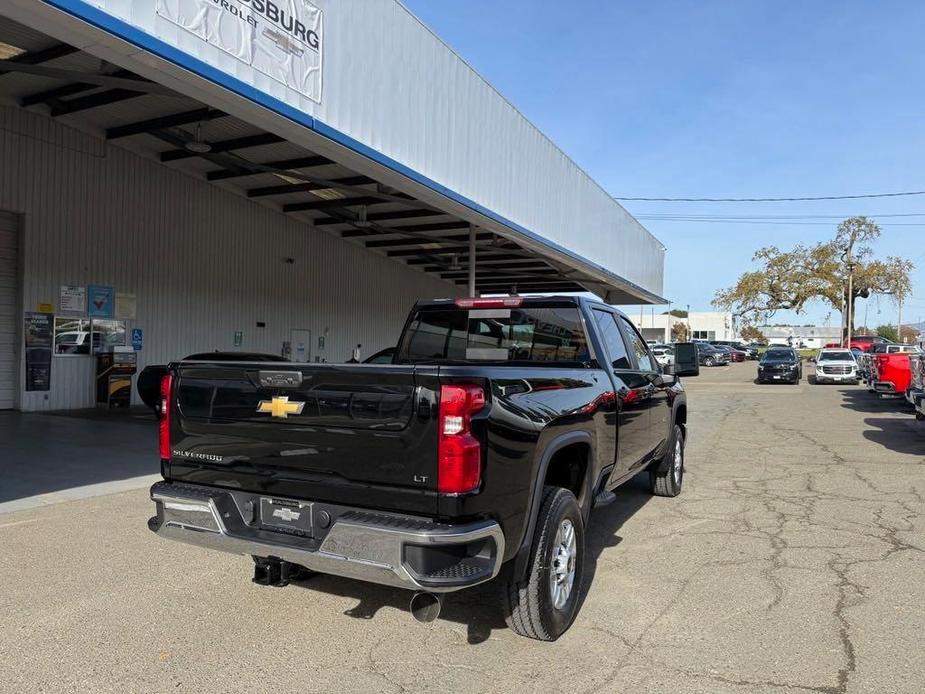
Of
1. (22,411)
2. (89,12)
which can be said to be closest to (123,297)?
(22,411)

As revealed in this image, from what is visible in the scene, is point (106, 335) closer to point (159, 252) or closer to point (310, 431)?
point (159, 252)

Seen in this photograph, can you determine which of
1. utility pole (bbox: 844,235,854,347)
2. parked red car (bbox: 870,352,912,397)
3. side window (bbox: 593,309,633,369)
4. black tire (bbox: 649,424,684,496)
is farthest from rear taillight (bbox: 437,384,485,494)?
utility pole (bbox: 844,235,854,347)

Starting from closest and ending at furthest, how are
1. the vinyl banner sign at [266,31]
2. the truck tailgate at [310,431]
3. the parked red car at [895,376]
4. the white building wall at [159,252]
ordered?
the truck tailgate at [310,431] < the vinyl banner sign at [266,31] < the white building wall at [159,252] < the parked red car at [895,376]

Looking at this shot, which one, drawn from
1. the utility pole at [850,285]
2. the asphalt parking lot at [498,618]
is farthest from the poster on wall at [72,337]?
the utility pole at [850,285]

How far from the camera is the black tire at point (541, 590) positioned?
3531mm

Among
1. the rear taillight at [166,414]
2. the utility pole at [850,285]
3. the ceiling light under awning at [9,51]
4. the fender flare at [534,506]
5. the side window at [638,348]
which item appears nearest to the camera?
the fender flare at [534,506]

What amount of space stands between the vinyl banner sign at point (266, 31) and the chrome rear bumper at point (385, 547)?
232 inches

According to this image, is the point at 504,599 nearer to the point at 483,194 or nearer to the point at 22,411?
the point at 483,194

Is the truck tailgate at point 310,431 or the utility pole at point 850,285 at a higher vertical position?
the utility pole at point 850,285

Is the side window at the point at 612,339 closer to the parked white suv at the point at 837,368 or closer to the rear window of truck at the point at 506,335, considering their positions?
the rear window of truck at the point at 506,335

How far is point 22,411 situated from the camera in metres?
13.3

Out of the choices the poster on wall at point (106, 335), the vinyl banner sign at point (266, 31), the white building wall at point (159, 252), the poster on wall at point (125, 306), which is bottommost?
the poster on wall at point (106, 335)

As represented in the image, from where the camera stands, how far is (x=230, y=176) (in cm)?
1653

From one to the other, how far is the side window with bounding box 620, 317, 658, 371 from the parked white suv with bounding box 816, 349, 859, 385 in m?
25.0
